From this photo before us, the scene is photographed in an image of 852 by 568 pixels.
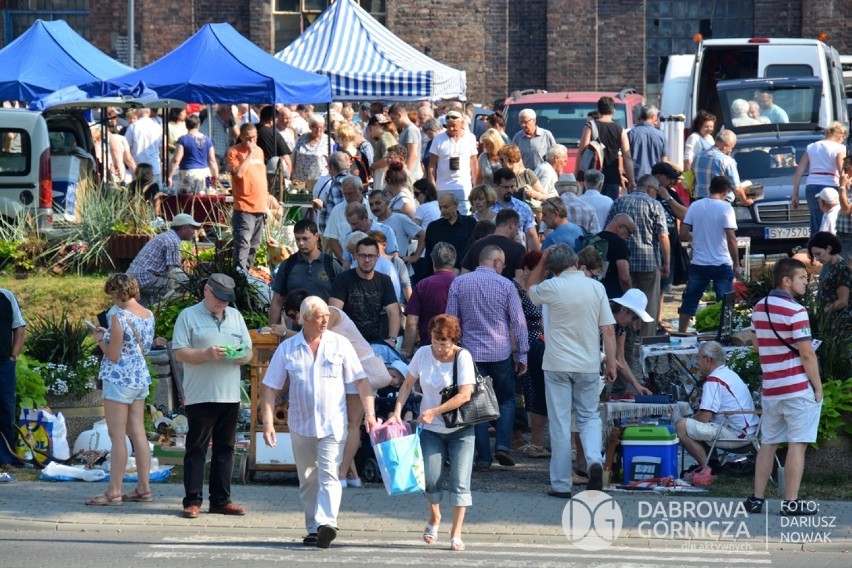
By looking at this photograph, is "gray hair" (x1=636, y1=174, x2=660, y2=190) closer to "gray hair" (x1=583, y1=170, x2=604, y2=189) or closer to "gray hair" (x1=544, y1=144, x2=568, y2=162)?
"gray hair" (x1=583, y1=170, x2=604, y2=189)

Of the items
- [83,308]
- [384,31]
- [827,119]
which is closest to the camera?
[83,308]

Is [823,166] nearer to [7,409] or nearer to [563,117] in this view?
[563,117]

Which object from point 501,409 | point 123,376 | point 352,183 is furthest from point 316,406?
point 352,183

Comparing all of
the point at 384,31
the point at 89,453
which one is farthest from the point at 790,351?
the point at 384,31

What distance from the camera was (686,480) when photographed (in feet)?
37.2

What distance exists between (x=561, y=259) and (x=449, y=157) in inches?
294

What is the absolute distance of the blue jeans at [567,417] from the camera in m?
10.9

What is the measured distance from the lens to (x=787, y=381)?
10.2m

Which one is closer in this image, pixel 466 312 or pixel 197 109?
pixel 466 312

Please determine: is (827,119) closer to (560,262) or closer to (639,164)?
(639,164)

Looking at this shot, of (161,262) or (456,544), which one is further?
(161,262)

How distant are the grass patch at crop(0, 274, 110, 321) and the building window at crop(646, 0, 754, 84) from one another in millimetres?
17895

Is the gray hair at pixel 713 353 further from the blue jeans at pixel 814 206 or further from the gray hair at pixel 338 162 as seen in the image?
the blue jeans at pixel 814 206

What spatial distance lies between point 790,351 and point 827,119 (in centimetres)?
1301
